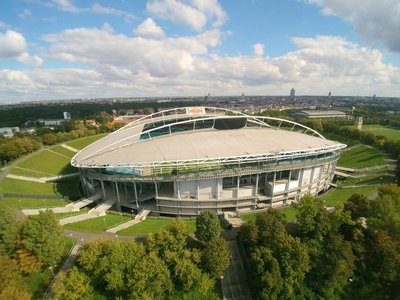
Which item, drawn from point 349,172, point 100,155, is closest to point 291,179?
point 349,172

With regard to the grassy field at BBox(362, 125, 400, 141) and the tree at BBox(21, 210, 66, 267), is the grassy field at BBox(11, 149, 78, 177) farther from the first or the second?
the grassy field at BBox(362, 125, 400, 141)

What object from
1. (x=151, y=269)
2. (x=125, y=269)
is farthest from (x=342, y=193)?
(x=125, y=269)

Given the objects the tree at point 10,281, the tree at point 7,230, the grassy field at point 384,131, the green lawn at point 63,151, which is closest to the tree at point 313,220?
the tree at point 10,281

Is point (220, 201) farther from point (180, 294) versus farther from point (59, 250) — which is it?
point (59, 250)

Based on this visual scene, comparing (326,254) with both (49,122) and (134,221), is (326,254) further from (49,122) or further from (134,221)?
(49,122)

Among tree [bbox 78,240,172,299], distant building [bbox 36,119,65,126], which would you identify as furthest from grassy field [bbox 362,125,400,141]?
distant building [bbox 36,119,65,126]

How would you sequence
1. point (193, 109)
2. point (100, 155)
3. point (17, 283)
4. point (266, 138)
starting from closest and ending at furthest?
point (17, 283) < point (100, 155) < point (266, 138) < point (193, 109)

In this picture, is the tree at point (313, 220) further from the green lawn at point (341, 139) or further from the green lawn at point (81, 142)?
the green lawn at point (81, 142)
